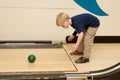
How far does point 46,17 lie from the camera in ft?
9.01

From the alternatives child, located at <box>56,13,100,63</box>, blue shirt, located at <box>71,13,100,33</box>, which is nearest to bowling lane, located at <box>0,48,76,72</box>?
child, located at <box>56,13,100,63</box>

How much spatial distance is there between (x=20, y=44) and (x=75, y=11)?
2.31 ft

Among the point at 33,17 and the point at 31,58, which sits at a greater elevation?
the point at 33,17

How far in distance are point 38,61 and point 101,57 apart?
1.93 feet

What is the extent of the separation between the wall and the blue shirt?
61 cm

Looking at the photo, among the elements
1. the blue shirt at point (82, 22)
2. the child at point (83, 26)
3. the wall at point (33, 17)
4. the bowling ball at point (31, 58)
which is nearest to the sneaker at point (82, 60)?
the child at point (83, 26)

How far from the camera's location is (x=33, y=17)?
2727mm

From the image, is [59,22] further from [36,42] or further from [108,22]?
[108,22]

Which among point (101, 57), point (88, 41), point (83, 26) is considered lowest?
point (101, 57)

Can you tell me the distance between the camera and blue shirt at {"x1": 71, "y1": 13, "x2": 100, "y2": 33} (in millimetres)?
2098

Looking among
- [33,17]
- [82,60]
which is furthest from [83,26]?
[33,17]

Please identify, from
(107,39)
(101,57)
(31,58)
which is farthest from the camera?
(107,39)

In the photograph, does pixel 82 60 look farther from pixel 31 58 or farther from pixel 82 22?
pixel 31 58

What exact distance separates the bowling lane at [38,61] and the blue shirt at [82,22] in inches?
11.6
